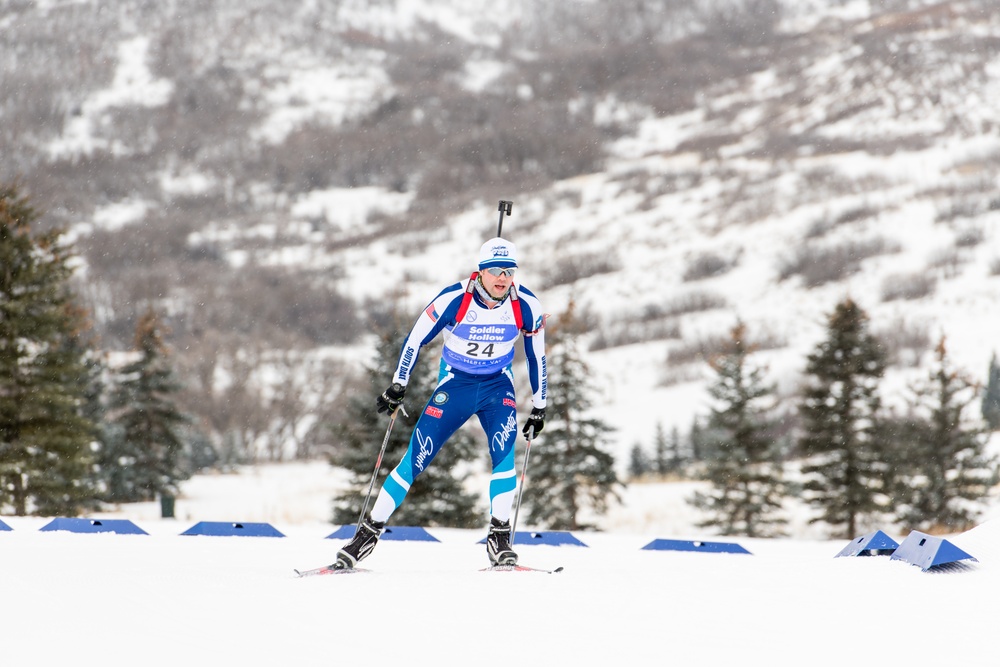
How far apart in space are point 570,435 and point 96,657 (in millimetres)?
23682

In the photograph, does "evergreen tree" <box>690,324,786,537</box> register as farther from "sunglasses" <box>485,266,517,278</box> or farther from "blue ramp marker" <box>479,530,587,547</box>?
"sunglasses" <box>485,266,517,278</box>

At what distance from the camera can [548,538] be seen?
9.56 metres

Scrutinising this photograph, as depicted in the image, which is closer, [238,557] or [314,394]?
[238,557]

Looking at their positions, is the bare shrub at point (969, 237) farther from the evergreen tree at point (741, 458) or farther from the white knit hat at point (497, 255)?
the white knit hat at point (497, 255)

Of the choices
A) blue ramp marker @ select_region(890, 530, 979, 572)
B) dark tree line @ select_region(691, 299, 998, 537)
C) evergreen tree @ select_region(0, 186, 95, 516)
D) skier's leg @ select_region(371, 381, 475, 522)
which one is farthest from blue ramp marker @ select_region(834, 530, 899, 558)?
dark tree line @ select_region(691, 299, 998, 537)

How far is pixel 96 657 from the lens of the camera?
3.43m

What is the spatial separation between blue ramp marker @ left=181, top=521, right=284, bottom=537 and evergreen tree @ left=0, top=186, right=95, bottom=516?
1481 centimetres

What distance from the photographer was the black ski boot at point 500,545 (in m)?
6.18

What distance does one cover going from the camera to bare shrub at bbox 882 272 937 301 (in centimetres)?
15400

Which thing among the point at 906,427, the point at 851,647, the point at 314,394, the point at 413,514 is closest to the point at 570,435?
the point at 413,514

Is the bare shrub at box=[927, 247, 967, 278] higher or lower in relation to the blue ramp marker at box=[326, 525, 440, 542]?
higher

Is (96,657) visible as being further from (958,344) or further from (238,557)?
(958,344)

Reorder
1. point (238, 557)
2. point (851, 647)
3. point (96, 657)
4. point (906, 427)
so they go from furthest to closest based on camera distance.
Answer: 1. point (906, 427)
2. point (238, 557)
3. point (851, 647)
4. point (96, 657)

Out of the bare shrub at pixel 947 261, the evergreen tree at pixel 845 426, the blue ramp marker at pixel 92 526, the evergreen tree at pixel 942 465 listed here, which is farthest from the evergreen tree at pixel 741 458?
the bare shrub at pixel 947 261
